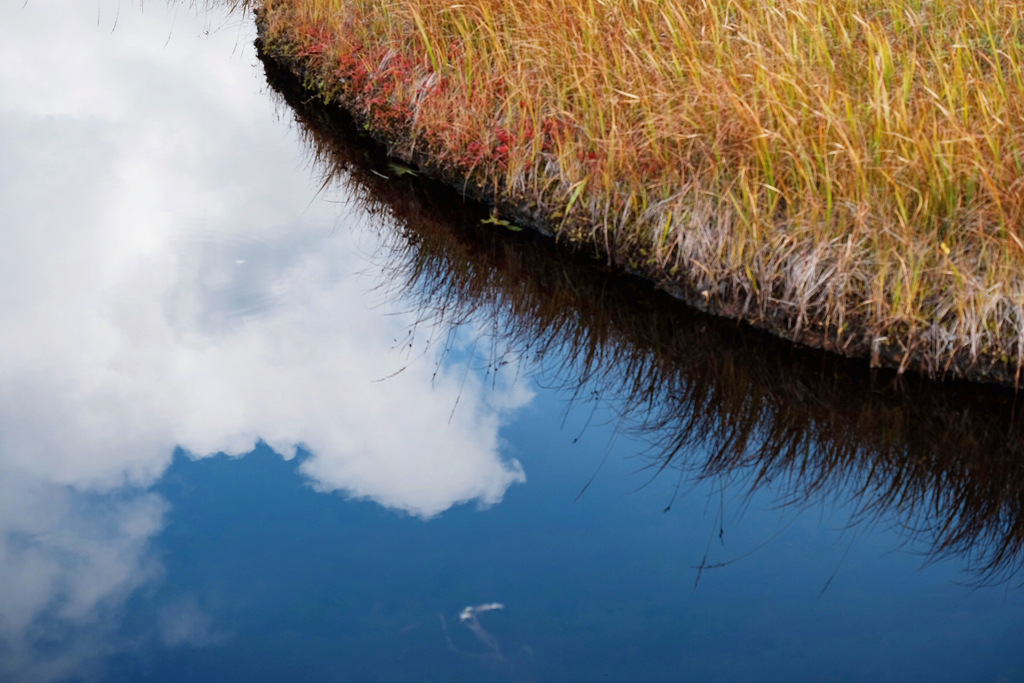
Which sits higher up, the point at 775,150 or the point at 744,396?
the point at 775,150

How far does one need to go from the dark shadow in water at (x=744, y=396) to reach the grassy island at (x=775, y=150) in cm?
17

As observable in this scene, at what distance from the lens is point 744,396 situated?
391 cm

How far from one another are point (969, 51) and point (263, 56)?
5.83 metres

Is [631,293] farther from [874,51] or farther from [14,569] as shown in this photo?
[14,569]

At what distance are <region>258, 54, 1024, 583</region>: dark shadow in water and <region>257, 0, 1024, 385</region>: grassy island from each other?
0.17 m

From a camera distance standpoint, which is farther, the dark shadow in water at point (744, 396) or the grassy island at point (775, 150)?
the grassy island at point (775, 150)

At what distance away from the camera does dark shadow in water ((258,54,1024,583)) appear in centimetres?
341

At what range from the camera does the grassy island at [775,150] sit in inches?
156

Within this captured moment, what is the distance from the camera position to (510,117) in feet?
17.0

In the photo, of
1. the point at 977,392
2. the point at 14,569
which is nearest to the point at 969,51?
the point at 977,392

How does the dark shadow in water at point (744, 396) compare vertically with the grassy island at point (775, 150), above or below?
below

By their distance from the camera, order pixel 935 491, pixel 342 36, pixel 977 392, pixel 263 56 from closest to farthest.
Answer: pixel 935 491, pixel 977 392, pixel 342 36, pixel 263 56

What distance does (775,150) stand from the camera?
4.27 m

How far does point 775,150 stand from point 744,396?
48.5 inches
